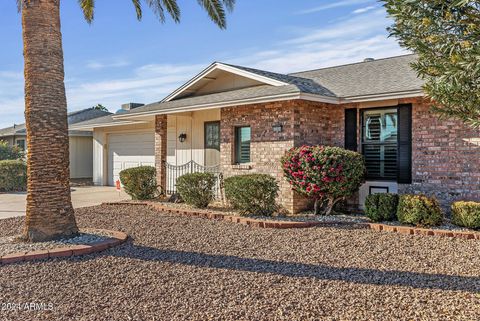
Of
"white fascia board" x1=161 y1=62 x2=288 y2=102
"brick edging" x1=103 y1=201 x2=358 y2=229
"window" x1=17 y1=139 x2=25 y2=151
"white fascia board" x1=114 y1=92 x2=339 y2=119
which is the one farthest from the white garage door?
"window" x1=17 y1=139 x2=25 y2=151

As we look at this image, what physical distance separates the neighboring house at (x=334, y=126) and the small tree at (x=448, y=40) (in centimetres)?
479

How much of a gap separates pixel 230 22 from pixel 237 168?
3.82 m

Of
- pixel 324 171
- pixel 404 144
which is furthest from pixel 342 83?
pixel 324 171

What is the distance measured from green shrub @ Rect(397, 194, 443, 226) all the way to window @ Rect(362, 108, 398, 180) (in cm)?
176

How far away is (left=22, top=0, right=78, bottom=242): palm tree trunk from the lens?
6.96 metres

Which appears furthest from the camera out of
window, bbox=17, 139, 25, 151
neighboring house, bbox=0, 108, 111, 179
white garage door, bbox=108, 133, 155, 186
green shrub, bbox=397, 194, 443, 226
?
window, bbox=17, 139, 25, 151

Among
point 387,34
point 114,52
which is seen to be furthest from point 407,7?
point 114,52

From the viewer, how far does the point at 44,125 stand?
701 centimetres

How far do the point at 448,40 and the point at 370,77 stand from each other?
7.62 m

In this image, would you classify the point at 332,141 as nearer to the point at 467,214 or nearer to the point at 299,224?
the point at 299,224

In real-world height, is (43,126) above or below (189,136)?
below

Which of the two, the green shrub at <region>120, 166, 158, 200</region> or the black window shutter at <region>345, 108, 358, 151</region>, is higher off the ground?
the black window shutter at <region>345, 108, 358, 151</region>

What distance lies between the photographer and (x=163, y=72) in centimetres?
1758

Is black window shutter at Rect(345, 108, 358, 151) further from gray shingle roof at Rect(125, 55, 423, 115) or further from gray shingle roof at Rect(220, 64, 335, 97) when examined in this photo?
gray shingle roof at Rect(220, 64, 335, 97)
